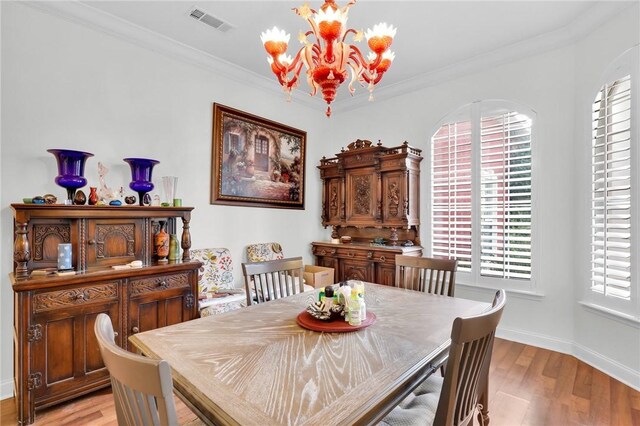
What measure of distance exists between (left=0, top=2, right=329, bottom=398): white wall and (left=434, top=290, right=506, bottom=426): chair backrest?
Result: 3.03 metres

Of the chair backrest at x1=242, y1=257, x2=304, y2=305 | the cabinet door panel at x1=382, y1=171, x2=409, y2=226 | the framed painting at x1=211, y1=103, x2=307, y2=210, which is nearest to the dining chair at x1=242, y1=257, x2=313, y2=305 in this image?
the chair backrest at x1=242, y1=257, x2=304, y2=305

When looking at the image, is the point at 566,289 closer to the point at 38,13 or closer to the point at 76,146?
the point at 76,146

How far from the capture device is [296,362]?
1.22 meters

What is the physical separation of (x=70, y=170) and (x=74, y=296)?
3.20 feet

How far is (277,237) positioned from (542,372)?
3.21m

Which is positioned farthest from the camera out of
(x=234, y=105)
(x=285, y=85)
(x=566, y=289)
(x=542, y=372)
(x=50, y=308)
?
(x=234, y=105)

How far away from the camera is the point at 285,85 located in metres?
1.98

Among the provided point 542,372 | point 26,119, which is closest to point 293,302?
point 542,372

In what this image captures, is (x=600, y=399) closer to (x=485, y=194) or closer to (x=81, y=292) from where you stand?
(x=485, y=194)

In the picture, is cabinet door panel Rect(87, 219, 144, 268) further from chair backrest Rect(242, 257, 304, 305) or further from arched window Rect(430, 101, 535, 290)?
arched window Rect(430, 101, 535, 290)

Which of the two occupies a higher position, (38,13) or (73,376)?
(38,13)

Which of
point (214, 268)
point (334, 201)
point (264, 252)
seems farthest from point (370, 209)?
point (214, 268)

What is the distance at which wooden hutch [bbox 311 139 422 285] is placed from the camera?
3.98 meters

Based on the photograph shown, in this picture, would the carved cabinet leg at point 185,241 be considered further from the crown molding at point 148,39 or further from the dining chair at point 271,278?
the crown molding at point 148,39
